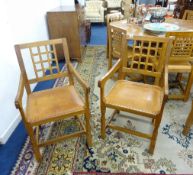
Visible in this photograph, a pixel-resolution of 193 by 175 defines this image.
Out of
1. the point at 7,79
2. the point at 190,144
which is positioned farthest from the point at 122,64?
the point at 7,79

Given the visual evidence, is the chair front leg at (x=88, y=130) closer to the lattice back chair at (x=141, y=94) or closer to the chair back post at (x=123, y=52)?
the lattice back chair at (x=141, y=94)

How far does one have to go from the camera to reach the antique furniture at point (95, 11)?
17.4ft

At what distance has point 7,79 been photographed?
5.77 feet

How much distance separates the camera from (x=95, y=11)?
5.47 meters

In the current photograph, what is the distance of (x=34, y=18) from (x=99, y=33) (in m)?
2.62

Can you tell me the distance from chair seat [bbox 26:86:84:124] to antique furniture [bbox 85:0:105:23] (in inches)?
166

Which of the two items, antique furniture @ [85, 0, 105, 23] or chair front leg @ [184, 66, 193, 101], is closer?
chair front leg @ [184, 66, 193, 101]

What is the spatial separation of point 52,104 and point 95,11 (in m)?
4.78

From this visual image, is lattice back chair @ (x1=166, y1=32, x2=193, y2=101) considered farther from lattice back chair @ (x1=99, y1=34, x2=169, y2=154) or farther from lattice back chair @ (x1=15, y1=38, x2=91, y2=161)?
lattice back chair @ (x1=15, y1=38, x2=91, y2=161)

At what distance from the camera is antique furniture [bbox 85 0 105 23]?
5.29 meters

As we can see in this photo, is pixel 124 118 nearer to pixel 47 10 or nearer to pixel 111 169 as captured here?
pixel 111 169

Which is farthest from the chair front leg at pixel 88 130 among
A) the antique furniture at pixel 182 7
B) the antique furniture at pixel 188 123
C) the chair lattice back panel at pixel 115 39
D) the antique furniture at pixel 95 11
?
the antique furniture at pixel 95 11

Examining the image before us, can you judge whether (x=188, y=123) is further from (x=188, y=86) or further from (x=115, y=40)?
(x=115, y=40)

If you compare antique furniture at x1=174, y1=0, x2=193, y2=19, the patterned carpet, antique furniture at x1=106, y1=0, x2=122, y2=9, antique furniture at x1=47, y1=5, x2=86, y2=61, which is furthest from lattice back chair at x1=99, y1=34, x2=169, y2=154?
antique furniture at x1=106, y1=0, x2=122, y2=9
